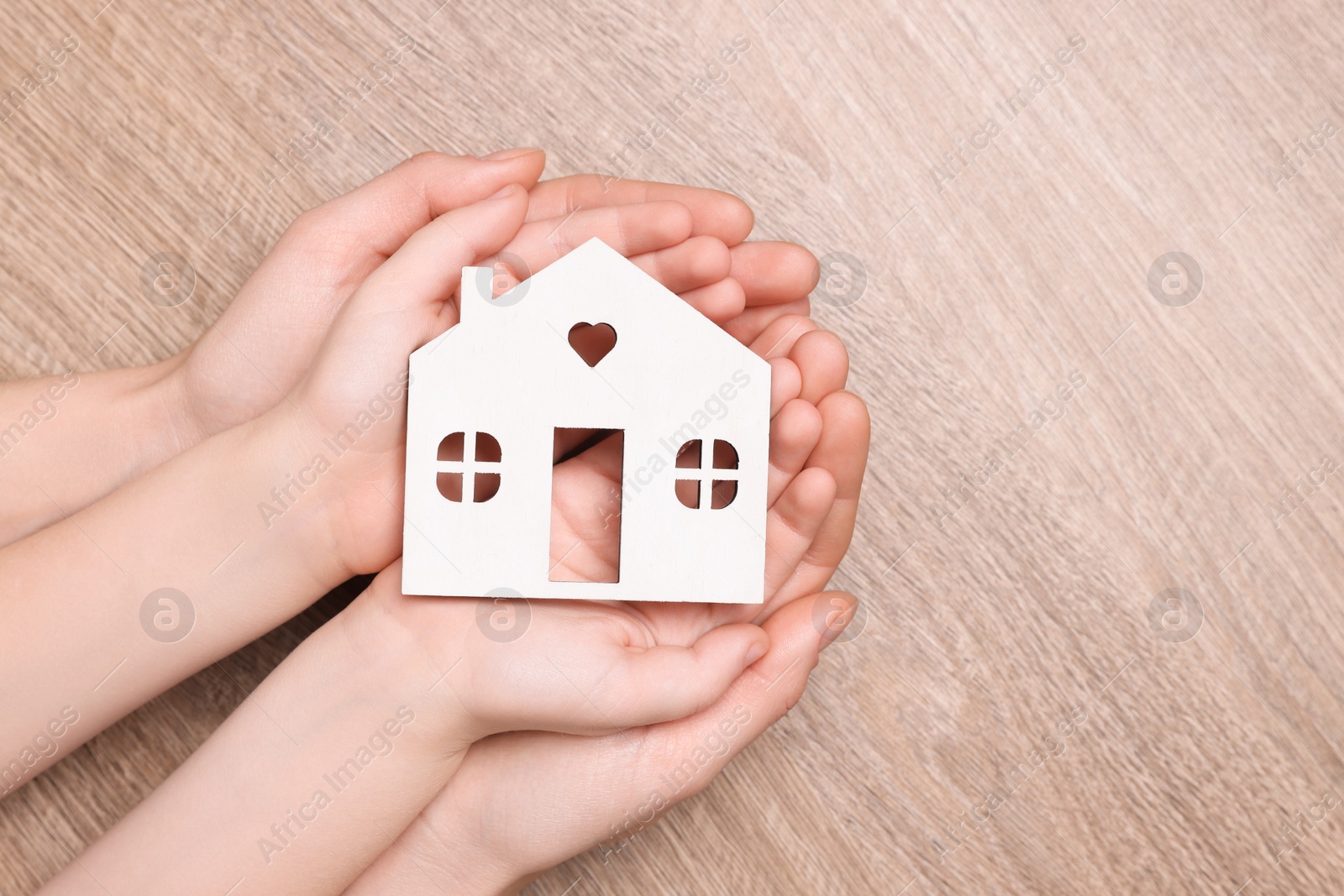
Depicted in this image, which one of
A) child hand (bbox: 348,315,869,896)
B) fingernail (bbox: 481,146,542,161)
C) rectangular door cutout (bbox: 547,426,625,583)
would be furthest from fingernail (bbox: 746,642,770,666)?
fingernail (bbox: 481,146,542,161)

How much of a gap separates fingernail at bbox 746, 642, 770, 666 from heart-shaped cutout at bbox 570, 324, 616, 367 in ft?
0.89

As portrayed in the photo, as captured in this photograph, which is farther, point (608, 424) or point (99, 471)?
point (99, 471)

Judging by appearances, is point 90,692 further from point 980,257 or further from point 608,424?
point 980,257

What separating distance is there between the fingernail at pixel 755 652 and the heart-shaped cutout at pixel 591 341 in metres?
0.27

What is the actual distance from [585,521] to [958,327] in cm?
41

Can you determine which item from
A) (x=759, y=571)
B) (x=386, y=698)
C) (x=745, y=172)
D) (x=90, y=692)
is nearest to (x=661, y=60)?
(x=745, y=172)

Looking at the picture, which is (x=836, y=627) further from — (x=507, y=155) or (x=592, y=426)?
(x=507, y=155)

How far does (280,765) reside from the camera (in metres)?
0.76

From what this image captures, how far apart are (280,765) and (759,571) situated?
0.42 meters

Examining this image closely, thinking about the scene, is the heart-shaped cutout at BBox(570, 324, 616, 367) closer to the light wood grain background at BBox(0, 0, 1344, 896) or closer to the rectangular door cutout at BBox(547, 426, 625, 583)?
the rectangular door cutout at BBox(547, 426, 625, 583)

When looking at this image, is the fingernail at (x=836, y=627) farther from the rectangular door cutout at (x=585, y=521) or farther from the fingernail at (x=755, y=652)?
the rectangular door cutout at (x=585, y=521)

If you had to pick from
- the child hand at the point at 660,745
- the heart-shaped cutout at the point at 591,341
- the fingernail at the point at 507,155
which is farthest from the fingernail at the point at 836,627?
the fingernail at the point at 507,155

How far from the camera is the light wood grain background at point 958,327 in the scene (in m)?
0.89

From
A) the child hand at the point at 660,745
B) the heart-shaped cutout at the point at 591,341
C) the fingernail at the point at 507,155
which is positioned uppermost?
the fingernail at the point at 507,155
